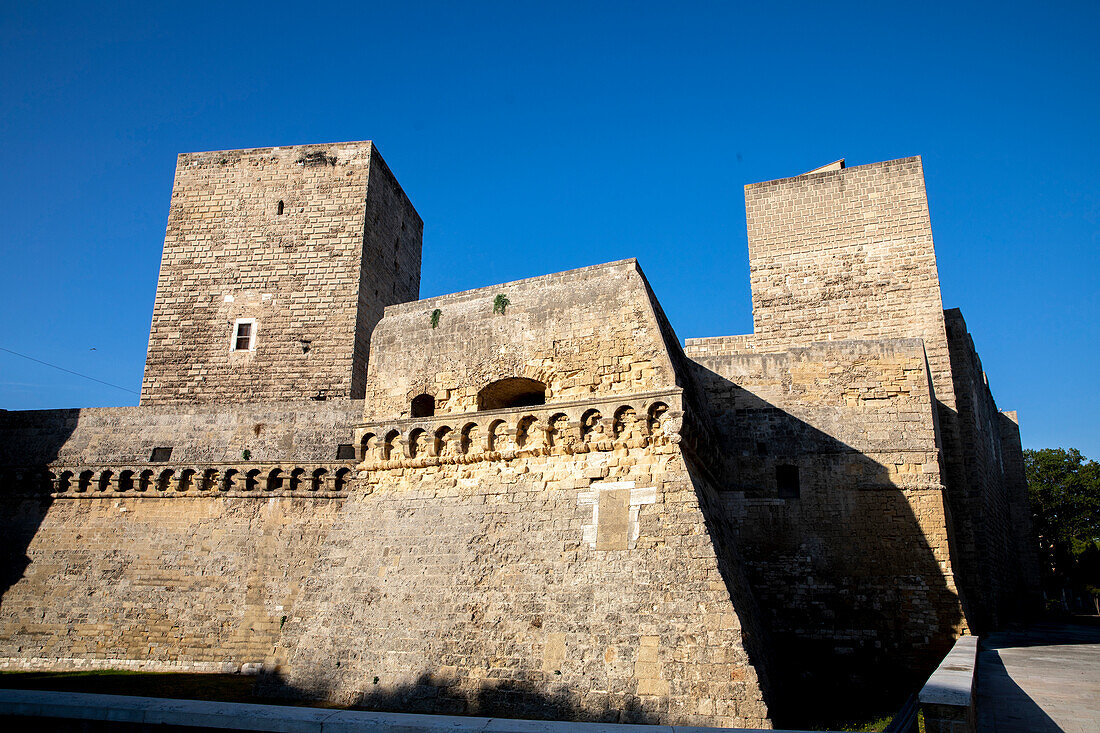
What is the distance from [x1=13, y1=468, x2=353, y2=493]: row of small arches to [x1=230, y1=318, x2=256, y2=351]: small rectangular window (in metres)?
4.91

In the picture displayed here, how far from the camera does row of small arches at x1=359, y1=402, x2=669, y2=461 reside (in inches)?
349

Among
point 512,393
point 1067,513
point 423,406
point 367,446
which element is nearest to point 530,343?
point 512,393

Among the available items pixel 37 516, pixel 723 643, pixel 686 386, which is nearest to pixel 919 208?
pixel 686 386

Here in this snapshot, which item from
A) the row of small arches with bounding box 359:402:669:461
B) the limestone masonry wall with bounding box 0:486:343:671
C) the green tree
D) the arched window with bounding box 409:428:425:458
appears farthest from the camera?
the green tree

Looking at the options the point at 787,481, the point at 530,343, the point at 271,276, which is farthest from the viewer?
the point at 271,276

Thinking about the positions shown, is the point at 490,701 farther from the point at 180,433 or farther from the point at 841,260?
the point at 841,260

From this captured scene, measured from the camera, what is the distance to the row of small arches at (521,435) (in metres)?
8.88

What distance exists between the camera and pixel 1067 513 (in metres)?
33.1

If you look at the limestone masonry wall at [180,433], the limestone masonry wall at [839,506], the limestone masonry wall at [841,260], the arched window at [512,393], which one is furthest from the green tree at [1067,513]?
the limestone masonry wall at [180,433]

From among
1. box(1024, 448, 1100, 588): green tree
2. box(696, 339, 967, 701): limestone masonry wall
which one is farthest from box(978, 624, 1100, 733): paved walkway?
box(1024, 448, 1100, 588): green tree

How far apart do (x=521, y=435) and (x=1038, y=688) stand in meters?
6.62

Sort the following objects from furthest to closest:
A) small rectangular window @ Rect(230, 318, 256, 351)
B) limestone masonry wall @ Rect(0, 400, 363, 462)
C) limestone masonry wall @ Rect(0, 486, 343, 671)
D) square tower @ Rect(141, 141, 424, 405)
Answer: small rectangular window @ Rect(230, 318, 256, 351)
square tower @ Rect(141, 141, 424, 405)
limestone masonry wall @ Rect(0, 400, 363, 462)
limestone masonry wall @ Rect(0, 486, 343, 671)

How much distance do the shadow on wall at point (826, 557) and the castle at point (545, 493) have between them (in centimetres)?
4

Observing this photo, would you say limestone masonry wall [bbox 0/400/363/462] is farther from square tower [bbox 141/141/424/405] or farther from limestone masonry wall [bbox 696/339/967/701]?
limestone masonry wall [bbox 696/339/967/701]
